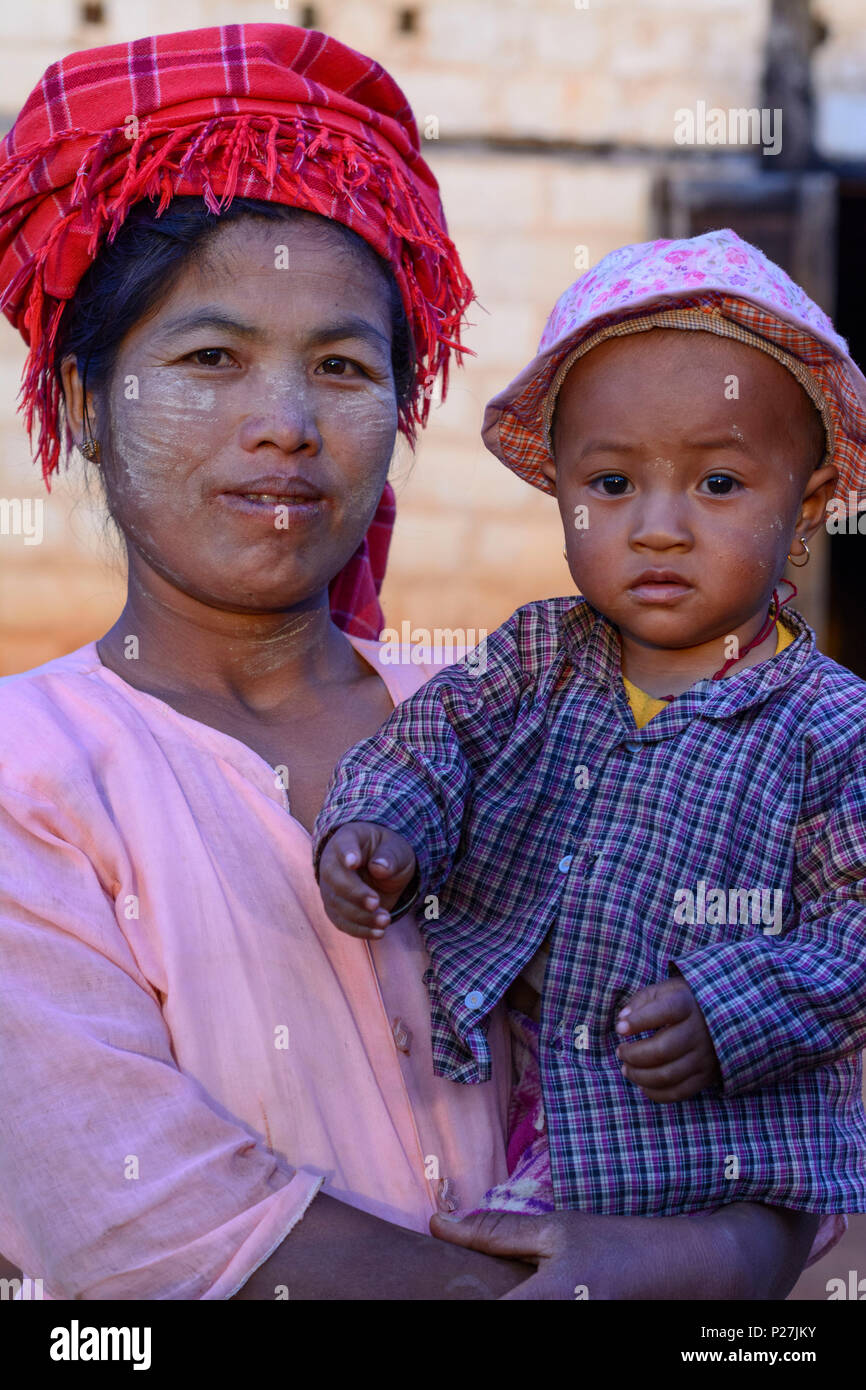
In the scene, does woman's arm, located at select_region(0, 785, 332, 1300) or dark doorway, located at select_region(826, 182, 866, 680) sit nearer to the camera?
A: woman's arm, located at select_region(0, 785, 332, 1300)

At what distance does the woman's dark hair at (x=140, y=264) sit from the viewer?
2.48m

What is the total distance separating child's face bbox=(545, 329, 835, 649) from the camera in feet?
7.73

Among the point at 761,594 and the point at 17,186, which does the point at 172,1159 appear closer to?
the point at 761,594

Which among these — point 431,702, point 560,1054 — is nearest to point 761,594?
point 431,702

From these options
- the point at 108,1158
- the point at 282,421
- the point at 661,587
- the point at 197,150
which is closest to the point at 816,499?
the point at 661,587

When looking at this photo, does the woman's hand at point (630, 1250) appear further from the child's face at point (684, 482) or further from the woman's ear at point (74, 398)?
the woman's ear at point (74, 398)

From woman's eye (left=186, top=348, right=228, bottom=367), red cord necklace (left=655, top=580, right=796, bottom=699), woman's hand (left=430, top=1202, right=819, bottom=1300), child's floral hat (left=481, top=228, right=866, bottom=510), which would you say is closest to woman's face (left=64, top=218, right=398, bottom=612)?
woman's eye (left=186, top=348, right=228, bottom=367)

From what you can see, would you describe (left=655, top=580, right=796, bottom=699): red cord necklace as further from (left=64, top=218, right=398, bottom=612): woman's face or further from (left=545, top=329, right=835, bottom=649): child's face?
(left=64, top=218, right=398, bottom=612): woman's face

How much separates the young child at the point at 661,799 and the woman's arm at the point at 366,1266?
138 millimetres

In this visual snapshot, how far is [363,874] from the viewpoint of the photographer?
2.20 m

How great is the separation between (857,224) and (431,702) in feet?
18.6

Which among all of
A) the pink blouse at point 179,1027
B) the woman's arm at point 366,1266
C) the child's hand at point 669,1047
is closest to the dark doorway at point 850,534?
the pink blouse at point 179,1027

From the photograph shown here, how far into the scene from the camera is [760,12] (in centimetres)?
684

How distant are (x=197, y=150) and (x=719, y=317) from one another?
0.81m
